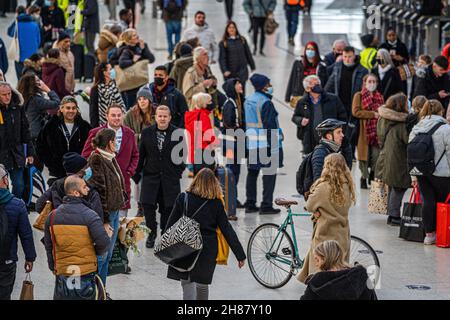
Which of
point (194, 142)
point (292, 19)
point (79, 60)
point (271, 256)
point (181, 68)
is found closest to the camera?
point (271, 256)

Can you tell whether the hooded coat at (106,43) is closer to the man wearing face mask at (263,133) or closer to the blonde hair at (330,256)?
the man wearing face mask at (263,133)

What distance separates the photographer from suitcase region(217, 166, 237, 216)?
15.6 metres

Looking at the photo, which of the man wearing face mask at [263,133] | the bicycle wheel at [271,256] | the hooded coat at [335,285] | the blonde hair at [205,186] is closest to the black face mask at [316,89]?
the man wearing face mask at [263,133]

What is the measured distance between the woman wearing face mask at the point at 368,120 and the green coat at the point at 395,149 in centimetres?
161

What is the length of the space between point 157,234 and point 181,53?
571 cm

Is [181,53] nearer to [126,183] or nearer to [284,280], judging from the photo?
[126,183]

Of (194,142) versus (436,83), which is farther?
(436,83)

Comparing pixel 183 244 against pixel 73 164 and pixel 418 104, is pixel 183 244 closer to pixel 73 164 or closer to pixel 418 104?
pixel 73 164

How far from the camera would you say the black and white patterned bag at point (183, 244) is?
36.6 ft

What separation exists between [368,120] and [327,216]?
594cm

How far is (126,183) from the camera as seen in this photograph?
13867 mm

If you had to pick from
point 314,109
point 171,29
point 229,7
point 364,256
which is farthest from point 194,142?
point 229,7

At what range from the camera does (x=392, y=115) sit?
51.2 ft
